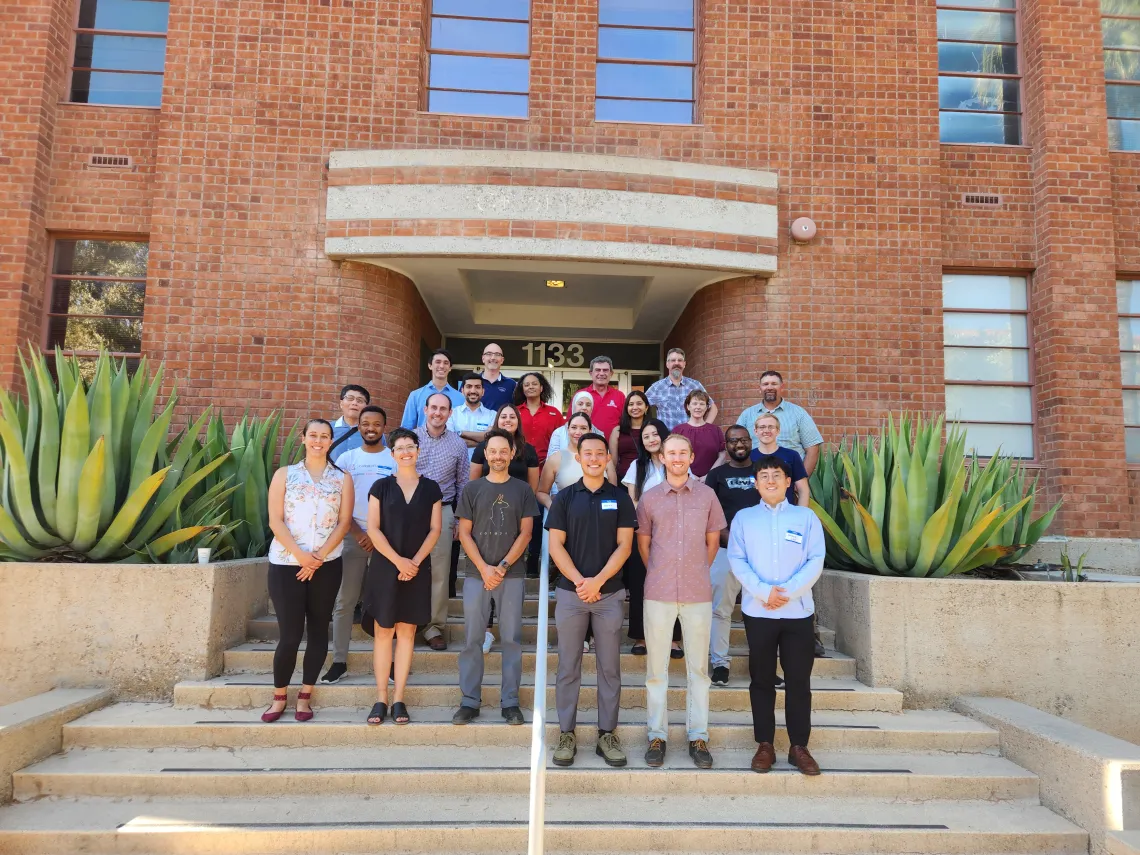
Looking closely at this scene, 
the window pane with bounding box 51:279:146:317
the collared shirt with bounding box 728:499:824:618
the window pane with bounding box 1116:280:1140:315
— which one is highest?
the window pane with bounding box 1116:280:1140:315

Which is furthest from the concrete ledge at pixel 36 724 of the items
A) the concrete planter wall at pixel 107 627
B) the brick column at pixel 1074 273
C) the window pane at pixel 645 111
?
the brick column at pixel 1074 273

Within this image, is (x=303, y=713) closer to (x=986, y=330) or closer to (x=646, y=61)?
(x=646, y=61)

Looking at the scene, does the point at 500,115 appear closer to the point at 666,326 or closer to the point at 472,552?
the point at 666,326

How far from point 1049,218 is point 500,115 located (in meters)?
7.08

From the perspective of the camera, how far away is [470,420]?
7.05 meters

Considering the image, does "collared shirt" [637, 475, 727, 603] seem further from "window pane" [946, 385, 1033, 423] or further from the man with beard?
"window pane" [946, 385, 1033, 423]

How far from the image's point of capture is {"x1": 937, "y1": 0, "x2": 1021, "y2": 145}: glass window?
1061cm

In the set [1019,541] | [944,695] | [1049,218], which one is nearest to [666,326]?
[1049,218]

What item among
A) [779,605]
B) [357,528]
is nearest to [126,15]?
Answer: [357,528]

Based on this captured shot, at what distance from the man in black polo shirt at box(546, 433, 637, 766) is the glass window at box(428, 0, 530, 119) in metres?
6.62

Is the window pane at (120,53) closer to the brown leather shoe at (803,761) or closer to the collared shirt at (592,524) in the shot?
the collared shirt at (592,524)

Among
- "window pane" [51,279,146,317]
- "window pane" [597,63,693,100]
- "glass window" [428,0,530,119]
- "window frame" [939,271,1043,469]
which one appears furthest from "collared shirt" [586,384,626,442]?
"window pane" [51,279,146,317]

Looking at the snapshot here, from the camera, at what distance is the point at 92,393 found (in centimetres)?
614

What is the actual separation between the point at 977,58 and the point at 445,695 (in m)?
10.7
